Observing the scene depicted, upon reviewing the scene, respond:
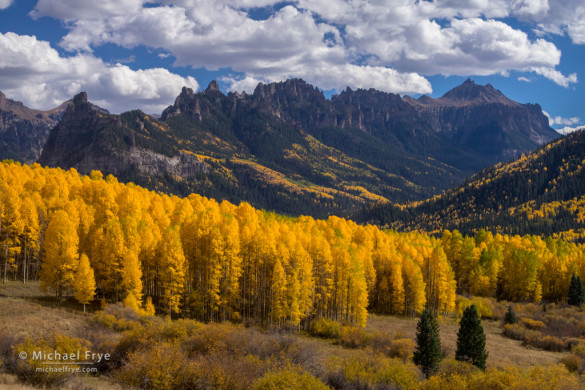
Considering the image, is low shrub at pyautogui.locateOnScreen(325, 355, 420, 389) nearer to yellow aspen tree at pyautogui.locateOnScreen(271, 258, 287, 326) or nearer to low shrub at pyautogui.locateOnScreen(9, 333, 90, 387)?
low shrub at pyautogui.locateOnScreen(9, 333, 90, 387)

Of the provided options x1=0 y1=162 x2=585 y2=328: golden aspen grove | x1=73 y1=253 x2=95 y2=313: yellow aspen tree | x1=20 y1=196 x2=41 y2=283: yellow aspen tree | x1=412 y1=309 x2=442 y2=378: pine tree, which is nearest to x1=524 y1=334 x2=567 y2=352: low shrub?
x1=0 y1=162 x2=585 y2=328: golden aspen grove

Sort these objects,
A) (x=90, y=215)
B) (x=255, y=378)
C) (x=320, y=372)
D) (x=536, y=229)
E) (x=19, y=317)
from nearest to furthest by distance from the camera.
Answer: (x=255, y=378), (x=320, y=372), (x=19, y=317), (x=90, y=215), (x=536, y=229)

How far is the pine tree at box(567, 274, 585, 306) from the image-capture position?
86125 mm

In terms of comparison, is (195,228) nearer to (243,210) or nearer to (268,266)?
(268,266)

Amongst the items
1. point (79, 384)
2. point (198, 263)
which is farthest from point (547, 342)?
point (79, 384)

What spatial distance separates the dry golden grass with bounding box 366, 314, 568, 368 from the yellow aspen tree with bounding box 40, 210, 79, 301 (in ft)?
136

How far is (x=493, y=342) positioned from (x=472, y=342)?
71.0ft

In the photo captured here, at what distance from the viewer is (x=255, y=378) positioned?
24359mm

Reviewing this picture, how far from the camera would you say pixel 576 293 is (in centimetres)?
8688

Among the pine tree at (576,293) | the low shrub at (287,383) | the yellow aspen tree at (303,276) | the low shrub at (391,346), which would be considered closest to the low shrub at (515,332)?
the pine tree at (576,293)

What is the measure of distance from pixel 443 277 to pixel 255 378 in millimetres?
60550

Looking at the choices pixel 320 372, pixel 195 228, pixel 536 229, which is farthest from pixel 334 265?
pixel 536 229

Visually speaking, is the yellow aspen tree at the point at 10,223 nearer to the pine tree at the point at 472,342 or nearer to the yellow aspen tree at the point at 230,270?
the yellow aspen tree at the point at 230,270

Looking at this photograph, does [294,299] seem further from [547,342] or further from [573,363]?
[547,342]
